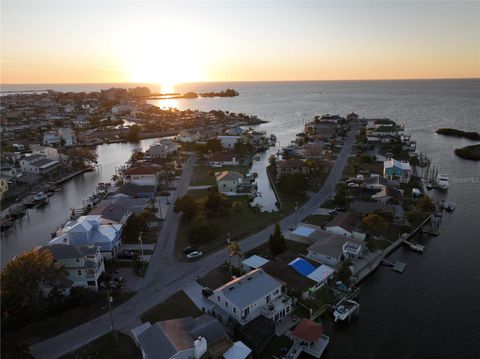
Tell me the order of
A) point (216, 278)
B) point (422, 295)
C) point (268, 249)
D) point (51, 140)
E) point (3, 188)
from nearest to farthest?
point (422, 295)
point (216, 278)
point (268, 249)
point (3, 188)
point (51, 140)

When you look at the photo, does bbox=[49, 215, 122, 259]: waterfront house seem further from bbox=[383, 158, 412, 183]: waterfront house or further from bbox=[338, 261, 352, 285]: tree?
bbox=[383, 158, 412, 183]: waterfront house

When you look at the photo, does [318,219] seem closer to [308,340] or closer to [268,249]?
[268,249]

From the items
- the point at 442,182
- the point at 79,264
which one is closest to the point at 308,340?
the point at 79,264

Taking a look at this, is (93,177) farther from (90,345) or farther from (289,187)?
(90,345)

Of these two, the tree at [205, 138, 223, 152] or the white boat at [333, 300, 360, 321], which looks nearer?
the white boat at [333, 300, 360, 321]

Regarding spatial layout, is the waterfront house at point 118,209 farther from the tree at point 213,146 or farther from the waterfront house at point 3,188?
the tree at point 213,146

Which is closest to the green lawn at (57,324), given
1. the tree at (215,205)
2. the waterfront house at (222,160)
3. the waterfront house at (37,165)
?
the tree at (215,205)

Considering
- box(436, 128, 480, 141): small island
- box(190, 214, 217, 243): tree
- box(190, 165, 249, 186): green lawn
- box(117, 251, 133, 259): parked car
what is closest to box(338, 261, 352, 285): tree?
box(190, 214, 217, 243): tree
